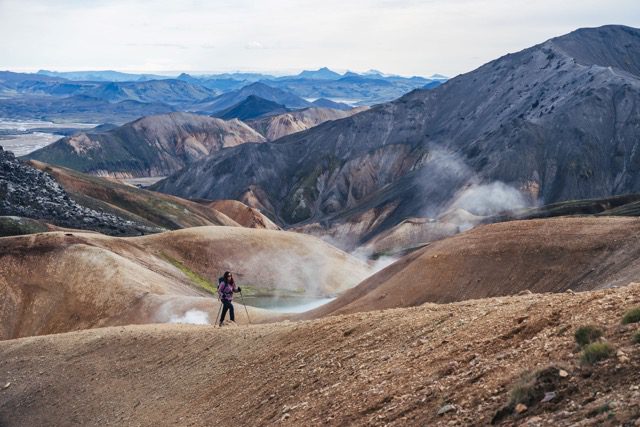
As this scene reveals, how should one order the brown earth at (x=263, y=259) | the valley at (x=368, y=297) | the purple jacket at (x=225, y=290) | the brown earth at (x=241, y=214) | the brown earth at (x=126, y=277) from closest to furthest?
the valley at (x=368, y=297) < the purple jacket at (x=225, y=290) < the brown earth at (x=126, y=277) < the brown earth at (x=263, y=259) < the brown earth at (x=241, y=214)

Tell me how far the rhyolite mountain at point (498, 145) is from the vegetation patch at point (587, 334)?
122 m

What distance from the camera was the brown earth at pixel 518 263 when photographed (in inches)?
1283

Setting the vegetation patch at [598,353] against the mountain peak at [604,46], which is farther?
the mountain peak at [604,46]

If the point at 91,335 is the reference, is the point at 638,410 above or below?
above

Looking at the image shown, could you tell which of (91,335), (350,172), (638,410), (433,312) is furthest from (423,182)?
(638,410)

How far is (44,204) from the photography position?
288ft

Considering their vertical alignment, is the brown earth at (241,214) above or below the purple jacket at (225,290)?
below

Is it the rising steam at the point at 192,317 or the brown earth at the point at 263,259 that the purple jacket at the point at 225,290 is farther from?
the brown earth at the point at 263,259

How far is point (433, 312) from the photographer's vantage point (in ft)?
60.1

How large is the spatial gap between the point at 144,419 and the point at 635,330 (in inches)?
618

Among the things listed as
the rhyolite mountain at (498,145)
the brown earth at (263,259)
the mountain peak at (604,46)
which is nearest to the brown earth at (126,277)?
A: the brown earth at (263,259)

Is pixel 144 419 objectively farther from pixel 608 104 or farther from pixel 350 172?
pixel 350 172

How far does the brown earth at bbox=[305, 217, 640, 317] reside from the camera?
107ft

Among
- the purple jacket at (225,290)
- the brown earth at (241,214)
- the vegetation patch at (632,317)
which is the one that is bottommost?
the brown earth at (241,214)
